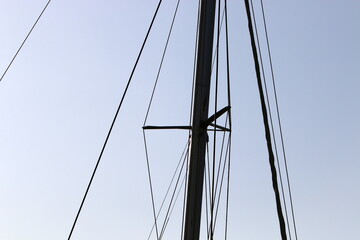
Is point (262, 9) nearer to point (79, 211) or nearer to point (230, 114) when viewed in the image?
point (230, 114)

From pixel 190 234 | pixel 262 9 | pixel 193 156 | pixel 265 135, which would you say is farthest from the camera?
pixel 262 9

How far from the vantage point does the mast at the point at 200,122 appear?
9.17 meters

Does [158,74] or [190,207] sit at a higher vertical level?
[158,74]

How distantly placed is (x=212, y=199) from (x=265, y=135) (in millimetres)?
1637

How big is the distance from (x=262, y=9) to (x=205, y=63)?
4754 millimetres

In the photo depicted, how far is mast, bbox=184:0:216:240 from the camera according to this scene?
30.1 ft

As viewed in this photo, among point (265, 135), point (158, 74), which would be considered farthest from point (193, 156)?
point (158, 74)

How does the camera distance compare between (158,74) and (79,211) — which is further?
(158,74)

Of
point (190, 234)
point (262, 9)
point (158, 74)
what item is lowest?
point (190, 234)

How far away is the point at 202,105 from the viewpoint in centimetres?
1005

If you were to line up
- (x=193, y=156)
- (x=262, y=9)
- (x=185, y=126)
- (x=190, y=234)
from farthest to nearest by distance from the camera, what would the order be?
(x=262, y=9) → (x=185, y=126) → (x=193, y=156) → (x=190, y=234)

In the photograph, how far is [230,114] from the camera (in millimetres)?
10422

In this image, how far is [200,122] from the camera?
9.89m

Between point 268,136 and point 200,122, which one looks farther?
point 268,136
